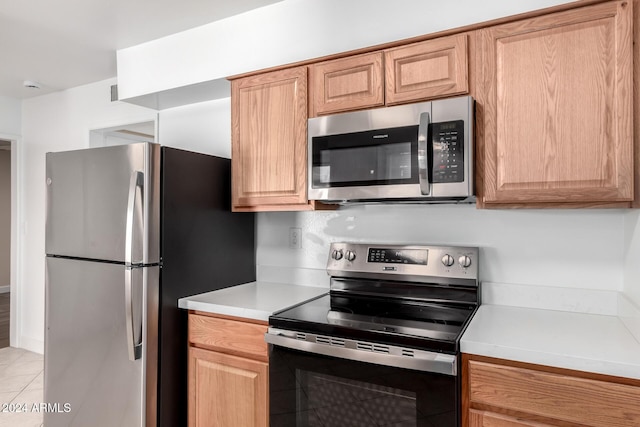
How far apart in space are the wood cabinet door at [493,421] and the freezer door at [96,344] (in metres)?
1.41

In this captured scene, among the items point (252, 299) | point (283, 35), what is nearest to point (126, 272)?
point (252, 299)

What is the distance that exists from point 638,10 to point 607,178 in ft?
1.94

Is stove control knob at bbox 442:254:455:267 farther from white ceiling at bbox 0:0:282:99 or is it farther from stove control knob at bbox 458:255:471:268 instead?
white ceiling at bbox 0:0:282:99

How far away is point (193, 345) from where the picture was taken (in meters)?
1.96

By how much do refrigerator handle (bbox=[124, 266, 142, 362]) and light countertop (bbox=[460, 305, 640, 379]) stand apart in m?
1.43

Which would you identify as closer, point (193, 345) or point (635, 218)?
point (635, 218)

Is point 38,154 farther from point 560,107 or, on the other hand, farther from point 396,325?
point 560,107

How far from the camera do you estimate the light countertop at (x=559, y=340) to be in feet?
3.81

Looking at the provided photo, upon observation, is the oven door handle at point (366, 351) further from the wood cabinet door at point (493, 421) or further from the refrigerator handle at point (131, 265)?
the refrigerator handle at point (131, 265)

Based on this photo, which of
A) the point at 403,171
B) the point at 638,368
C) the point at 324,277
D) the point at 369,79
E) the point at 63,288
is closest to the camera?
the point at 638,368

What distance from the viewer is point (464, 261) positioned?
71.4 inches

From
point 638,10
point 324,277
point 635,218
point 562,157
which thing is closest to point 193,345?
point 324,277

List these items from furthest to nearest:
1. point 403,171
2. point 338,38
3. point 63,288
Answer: point 63,288 < point 338,38 < point 403,171

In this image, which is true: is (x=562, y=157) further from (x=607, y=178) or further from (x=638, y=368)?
(x=638, y=368)
